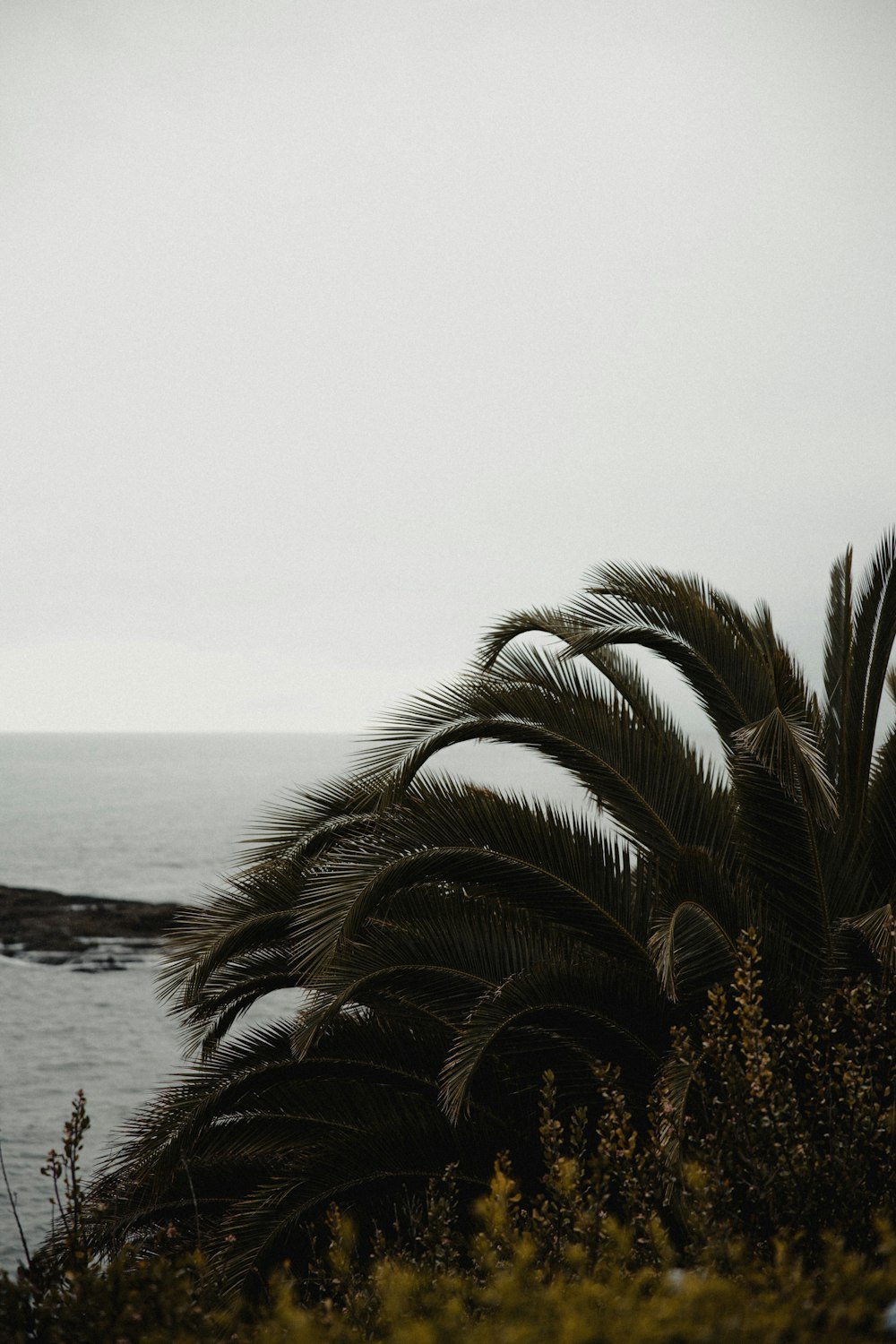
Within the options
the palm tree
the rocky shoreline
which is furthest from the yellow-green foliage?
the rocky shoreline

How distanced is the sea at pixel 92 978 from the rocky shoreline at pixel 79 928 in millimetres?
759

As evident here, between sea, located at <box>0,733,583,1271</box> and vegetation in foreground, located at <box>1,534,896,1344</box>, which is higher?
vegetation in foreground, located at <box>1,534,896,1344</box>

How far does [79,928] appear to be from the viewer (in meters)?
34.7

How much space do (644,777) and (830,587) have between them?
10.2ft

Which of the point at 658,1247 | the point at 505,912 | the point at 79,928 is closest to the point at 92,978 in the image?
the point at 79,928

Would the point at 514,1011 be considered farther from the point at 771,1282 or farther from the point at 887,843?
the point at 887,843

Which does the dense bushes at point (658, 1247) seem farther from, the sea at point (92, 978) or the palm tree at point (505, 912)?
the sea at point (92, 978)

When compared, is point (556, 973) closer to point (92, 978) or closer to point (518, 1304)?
point (518, 1304)

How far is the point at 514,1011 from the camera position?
5.18 metres

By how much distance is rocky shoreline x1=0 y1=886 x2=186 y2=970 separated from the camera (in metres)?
31.8

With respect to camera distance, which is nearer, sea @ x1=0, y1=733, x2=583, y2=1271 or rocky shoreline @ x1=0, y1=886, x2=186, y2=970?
sea @ x1=0, y1=733, x2=583, y2=1271

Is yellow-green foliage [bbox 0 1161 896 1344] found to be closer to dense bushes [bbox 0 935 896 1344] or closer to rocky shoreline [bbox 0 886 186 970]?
dense bushes [bbox 0 935 896 1344]

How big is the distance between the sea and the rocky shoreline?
0.76 metres

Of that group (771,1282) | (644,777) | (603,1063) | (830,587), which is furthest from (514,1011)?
(830,587)
